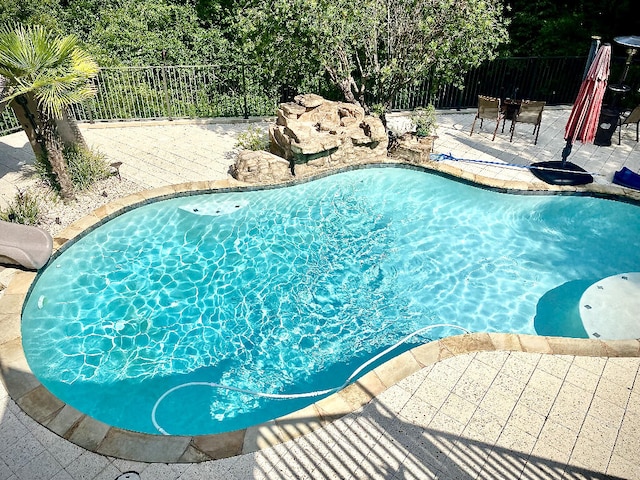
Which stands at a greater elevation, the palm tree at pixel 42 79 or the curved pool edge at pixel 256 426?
the palm tree at pixel 42 79

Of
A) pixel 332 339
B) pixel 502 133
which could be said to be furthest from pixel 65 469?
pixel 502 133

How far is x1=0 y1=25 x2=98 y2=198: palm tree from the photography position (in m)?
8.91

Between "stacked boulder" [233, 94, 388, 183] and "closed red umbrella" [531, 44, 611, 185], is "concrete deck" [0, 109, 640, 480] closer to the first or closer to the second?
"closed red umbrella" [531, 44, 611, 185]

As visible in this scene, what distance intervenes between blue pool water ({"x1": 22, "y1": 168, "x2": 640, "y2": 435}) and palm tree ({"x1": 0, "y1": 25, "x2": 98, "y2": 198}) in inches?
86.4

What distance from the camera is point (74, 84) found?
376 inches

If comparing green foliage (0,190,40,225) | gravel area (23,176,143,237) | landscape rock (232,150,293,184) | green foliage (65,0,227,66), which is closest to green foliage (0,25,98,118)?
green foliage (0,190,40,225)

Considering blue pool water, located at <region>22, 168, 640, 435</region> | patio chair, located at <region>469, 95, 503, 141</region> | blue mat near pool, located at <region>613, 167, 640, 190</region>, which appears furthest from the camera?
patio chair, located at <region>469, 95, 503, 141</region>

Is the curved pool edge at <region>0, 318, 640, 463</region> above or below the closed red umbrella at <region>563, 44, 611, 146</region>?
below

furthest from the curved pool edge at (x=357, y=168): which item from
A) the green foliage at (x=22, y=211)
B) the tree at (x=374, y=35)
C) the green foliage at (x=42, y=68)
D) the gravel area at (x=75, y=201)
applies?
the tree at (x=374, y=35)

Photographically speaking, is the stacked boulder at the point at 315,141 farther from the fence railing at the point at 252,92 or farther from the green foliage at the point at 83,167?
the green foliage at the point at 83,167

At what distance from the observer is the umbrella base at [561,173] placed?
11.6 m

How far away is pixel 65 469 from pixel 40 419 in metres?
0.92

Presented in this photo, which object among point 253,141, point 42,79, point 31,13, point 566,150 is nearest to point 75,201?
point 42,79

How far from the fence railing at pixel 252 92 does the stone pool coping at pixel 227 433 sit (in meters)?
7.64
